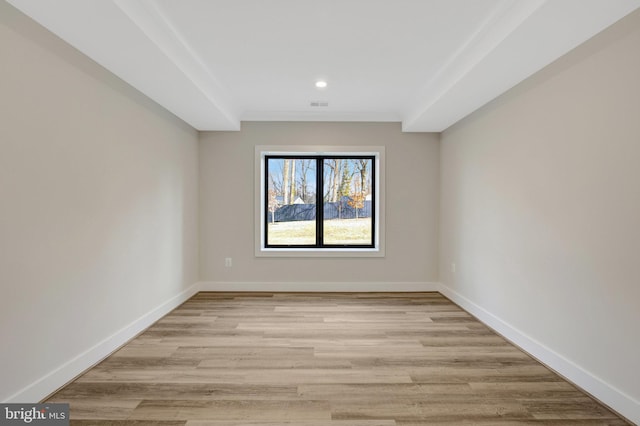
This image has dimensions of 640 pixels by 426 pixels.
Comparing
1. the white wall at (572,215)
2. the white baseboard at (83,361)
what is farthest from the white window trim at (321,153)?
the white baseboard at (83,361)

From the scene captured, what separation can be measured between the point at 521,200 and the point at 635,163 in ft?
3.54

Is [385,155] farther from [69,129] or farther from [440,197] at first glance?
[69,129]

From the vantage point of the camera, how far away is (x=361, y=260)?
4.89 metres

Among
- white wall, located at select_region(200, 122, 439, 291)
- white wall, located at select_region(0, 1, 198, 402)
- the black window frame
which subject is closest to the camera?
white wall, located at select_region(0, 1, 198, 402)

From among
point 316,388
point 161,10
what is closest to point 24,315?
point 316,388

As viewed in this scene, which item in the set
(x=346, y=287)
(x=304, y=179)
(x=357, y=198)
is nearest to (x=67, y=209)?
(x=304, y=179)

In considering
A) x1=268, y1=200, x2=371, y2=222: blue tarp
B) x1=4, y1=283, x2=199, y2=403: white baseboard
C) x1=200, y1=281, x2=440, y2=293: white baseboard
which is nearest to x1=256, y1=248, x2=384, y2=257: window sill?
x1=200, y1=281, x2=440, y2=293: white baseboard

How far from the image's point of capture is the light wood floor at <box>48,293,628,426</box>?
1.98m

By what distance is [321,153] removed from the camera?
194 inches

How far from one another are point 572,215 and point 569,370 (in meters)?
1.10

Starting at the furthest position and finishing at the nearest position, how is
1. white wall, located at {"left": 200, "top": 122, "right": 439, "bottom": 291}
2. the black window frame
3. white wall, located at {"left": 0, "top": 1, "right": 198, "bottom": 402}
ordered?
the black window frame, white wall, located at {"left": 200, "top": 122, "right": 439, "bottom": 291}, white wall, located at {"left": 0, "top": 1, "right": 198, "bottom": 402}

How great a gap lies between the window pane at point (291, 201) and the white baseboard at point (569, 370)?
2.64 metres

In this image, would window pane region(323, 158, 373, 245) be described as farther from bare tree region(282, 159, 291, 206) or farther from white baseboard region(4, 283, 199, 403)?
white baseboard region(4, 283, 199, 403)

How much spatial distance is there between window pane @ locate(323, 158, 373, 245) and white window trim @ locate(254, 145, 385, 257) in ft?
1.04
